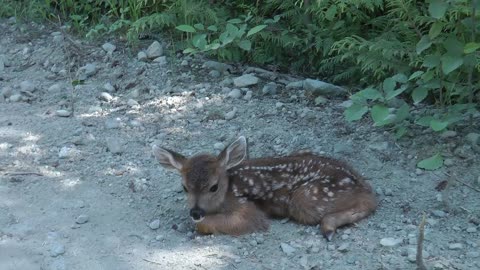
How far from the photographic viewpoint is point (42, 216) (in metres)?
6.03

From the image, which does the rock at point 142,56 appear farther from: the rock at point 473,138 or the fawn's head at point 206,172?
the rock at point 473,138

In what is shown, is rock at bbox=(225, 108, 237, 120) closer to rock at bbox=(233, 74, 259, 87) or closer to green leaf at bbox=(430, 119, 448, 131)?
rock at bbox=(233, 74, 259, 87)

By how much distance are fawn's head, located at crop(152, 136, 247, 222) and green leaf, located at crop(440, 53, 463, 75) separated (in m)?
1.51

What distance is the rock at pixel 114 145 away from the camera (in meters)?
6.96

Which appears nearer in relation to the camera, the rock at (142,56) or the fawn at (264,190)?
the fawn at (264,190)

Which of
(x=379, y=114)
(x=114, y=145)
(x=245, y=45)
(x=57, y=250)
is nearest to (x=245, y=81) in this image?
(x=245, y=45)

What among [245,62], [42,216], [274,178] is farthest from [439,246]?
[245,62]

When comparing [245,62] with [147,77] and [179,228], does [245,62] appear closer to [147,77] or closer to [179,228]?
[147,77]

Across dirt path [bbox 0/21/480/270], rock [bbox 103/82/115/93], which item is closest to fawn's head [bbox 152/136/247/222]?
dirt path [bbox 0/21/480/270]

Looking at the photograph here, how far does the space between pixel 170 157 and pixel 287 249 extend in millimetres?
1177

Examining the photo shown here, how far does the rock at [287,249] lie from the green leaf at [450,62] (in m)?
1.64

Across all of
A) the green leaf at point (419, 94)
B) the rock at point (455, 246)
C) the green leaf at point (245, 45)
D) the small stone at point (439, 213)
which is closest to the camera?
the rock at point (455, 246)

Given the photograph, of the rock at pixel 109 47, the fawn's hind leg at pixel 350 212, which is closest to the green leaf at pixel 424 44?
the fawn's hind leg at pixel 350 212

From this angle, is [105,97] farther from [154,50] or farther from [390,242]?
[390,242]
